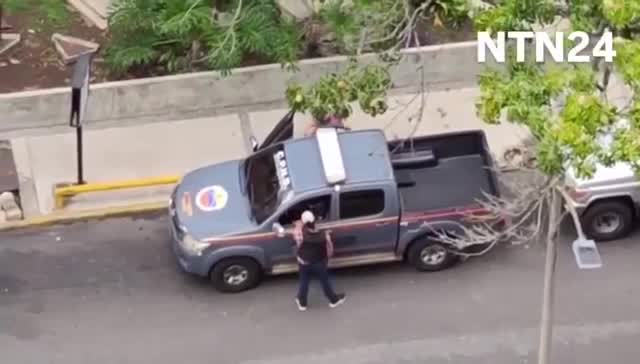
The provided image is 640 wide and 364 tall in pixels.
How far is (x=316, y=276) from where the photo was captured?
17672mm

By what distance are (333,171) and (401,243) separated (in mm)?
1209

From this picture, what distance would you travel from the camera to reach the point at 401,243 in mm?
18109

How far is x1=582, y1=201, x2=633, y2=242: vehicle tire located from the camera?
61.0 feet

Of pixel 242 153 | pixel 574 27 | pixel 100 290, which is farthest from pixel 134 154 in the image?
pixel 574 27

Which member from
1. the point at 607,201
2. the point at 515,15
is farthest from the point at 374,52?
the point at 515,15

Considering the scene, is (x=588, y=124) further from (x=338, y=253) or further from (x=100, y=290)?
(x=100, y=290)

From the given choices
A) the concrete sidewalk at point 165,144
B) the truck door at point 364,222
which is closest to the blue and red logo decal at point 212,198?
the truck door at point 364,222

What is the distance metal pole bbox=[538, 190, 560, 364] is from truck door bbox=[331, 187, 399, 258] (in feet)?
8.31

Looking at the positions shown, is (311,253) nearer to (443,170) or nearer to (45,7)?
(443,170)

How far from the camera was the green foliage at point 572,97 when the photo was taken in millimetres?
12234

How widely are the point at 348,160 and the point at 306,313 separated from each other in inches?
72.2

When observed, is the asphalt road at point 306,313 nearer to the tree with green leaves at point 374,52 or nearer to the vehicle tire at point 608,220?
the vehicle tire at point 608,220

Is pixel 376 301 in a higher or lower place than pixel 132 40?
lower

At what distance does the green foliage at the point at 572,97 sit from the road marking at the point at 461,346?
184 inches
